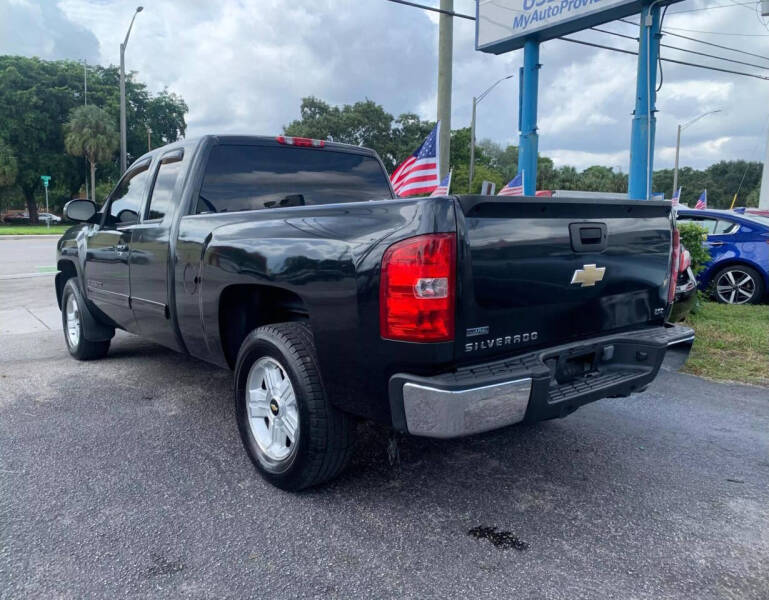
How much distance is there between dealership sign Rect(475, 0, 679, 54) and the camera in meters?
10.4

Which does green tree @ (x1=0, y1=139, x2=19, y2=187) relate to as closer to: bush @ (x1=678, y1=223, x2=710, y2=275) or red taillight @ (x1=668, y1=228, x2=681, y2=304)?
bush @ (x1=678, y1=223, x2=710, y2=275)

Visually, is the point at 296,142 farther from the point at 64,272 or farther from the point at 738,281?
the point at 738,281

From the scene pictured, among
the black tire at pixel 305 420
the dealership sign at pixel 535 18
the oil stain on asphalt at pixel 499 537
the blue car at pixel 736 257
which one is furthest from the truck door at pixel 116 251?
the dealership sign at pixel 535 18

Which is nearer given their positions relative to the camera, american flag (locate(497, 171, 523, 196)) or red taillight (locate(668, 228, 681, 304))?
red taillight (locate(668, 228, 681, 304))

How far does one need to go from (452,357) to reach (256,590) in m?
1.15

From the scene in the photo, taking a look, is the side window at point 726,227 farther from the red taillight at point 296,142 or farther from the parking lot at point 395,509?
the red taillight at point 296,142

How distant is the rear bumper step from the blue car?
6634 millimetres

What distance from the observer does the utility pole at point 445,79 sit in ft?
30.4

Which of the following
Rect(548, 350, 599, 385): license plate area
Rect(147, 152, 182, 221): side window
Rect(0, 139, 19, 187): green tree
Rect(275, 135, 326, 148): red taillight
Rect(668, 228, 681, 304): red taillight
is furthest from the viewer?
Rect(0, 139, 19, 187): green tree

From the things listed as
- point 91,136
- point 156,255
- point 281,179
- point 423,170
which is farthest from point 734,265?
point 91,136

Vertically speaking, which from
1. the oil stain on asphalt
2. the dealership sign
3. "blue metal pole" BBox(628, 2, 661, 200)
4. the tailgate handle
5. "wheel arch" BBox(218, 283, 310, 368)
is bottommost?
the oil stain on asphalt

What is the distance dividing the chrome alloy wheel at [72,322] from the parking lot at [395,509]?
1.21 m

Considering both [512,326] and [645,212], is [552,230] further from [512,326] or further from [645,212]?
[645,212]

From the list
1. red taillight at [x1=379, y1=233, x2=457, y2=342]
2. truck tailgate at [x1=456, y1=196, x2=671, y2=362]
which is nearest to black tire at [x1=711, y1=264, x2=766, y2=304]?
truck tailgate at [x1=456, y1=196, x2=671, y2=362]
